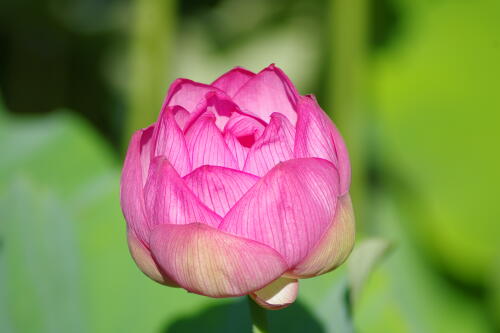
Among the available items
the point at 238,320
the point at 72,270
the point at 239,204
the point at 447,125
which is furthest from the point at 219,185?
the point at 447,125

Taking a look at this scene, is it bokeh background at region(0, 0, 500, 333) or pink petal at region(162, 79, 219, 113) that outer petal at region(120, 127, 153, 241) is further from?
bokeh background at region(0, 0, 500, 333)

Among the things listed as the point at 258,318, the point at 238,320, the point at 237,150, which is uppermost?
the point at 237,150

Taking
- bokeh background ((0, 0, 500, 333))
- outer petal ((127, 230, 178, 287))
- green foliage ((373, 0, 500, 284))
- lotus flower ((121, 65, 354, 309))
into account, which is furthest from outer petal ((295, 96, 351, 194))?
green foliage ((373, 0, 500, 284))

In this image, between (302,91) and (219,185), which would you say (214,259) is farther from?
(302,91)

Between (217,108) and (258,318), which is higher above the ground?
(217,108)

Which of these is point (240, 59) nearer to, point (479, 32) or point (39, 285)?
point (479, 32)

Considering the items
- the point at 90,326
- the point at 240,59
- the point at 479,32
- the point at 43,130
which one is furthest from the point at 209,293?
the point at 240,59
